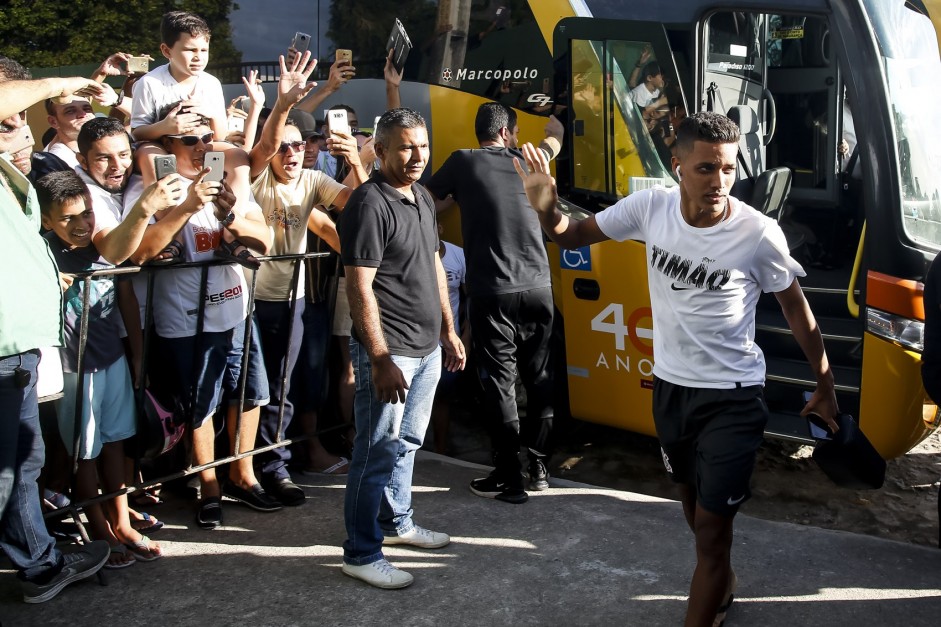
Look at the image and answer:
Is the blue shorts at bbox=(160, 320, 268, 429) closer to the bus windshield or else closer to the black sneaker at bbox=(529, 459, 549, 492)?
the black sneaker at bbox=(529, 459, 549, 492)

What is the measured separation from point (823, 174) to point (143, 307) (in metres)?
4.23

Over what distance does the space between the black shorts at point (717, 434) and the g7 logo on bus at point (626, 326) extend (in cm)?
171

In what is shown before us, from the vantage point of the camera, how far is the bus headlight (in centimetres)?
455

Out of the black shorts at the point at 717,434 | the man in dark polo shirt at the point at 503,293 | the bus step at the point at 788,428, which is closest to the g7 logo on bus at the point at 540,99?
the man in dark polo shirt at the point at 503,293

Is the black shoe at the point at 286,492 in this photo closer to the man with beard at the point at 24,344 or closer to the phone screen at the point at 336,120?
the man with beard at the point at 24,344

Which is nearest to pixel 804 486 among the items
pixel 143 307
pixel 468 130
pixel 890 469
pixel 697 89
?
pixel 890 469

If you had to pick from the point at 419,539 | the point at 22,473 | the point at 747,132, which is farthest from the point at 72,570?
the point at 747,132

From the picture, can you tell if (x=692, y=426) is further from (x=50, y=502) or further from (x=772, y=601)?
(x=50, y=502)

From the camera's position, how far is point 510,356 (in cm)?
509

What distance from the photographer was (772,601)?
3.92m

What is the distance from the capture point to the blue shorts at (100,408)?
412 cm

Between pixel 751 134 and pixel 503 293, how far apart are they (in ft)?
6.89

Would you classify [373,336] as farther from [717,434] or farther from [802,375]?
[802,375]

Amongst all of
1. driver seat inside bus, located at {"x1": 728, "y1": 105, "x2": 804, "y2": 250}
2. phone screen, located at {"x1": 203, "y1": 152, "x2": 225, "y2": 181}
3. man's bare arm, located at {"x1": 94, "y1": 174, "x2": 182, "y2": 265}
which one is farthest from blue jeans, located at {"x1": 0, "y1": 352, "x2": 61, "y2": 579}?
driver seat inside bus, located at {"x1": 728, "y1": 105, "x2": 804, "y2": 250}
